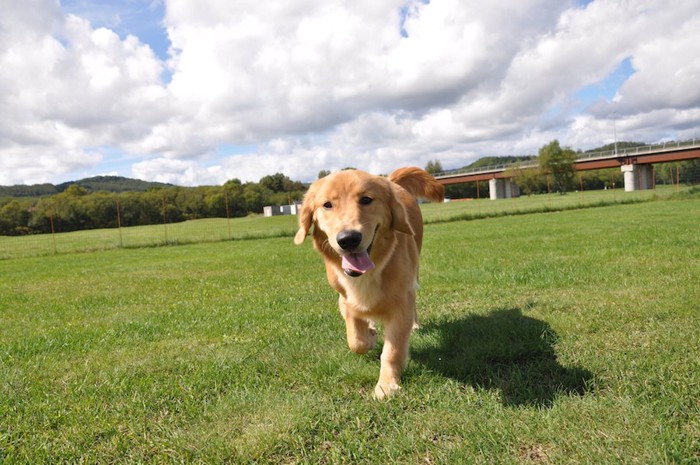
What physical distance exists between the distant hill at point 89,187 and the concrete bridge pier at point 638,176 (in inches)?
3325

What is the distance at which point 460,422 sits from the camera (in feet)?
8.84

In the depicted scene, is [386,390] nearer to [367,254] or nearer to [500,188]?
[367,254]

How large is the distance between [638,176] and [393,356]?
76.5 meters

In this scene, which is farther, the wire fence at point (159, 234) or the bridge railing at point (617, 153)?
the bridge railing at point (617, 153)

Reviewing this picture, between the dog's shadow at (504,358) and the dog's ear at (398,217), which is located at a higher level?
the dog's ear at (398,217)

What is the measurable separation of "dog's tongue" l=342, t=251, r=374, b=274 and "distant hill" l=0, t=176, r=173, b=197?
102127 millimetres

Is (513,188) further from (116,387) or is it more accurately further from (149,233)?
(116,387)

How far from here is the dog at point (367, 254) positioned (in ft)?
11.0

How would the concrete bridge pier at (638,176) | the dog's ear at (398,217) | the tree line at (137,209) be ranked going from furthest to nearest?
the concrete bridge pier at (638,176) < the tree line at (137,209) < the dog's ear at (398,217)

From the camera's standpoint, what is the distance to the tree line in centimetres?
2705

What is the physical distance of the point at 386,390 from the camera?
3.18m

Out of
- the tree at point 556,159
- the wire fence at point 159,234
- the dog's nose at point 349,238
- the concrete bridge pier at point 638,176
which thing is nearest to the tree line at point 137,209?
the wire fence at point 159,234

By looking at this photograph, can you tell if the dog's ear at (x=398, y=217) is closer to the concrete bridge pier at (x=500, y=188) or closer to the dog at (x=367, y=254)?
the dog at (x=367, y=254)

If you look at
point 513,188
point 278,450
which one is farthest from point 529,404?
point 513,188
